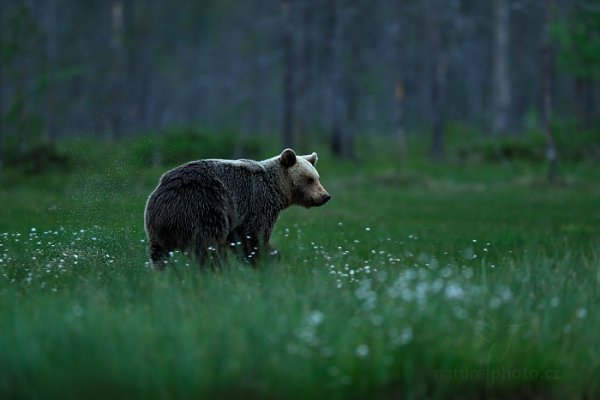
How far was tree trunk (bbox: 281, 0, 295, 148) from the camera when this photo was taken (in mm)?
29953

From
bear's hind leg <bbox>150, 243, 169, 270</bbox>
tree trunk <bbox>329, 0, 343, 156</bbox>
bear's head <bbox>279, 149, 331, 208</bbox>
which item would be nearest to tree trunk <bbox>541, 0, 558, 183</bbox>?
tree trunk <bbox>329, 0, 343, 156</bbox>

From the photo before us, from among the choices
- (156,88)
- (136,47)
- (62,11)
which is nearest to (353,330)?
(136,47)

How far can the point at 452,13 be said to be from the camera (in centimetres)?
4091

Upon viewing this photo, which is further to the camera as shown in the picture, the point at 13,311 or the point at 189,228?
the point at 189,228

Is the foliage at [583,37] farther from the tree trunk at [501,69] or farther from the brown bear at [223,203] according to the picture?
the brown bear at [223,203]

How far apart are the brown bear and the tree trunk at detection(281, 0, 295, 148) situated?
19802 millimetres

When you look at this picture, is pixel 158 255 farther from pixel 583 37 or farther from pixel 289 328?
pixel 583 37

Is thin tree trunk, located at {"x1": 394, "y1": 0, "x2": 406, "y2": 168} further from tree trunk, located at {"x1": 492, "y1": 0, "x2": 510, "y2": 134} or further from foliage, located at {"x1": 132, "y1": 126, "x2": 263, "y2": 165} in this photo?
tree trunk, located at {"x1": 492, "y1": 0, "x2": 510, "y2": 134}

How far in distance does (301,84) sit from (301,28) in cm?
282

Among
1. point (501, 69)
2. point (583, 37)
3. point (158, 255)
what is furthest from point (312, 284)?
point (501, 69)

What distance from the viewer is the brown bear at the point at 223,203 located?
8.86 metres

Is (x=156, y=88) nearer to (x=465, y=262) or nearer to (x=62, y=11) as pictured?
(x=62, y=11)

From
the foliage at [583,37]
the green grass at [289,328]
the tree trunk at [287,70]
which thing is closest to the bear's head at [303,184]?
the green grass at [289,328]

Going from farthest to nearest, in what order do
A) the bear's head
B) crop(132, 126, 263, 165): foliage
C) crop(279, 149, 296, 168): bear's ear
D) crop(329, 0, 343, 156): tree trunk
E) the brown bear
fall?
crop(329, 0, 343, 156): tree trunk < crop(132, 126, 263, 165): foliage < the bear's head < crop(279, 149, 296, 168): bear's ear < the brown bear
